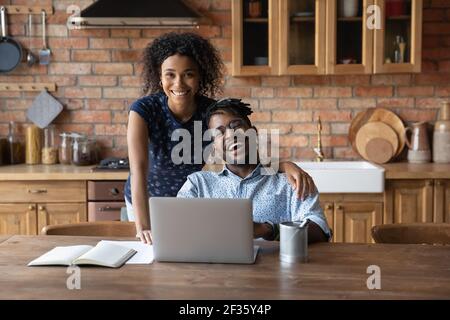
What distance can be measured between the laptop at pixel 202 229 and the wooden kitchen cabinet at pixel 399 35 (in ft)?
7.39

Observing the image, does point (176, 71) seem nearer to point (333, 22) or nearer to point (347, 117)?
point (333, 22)

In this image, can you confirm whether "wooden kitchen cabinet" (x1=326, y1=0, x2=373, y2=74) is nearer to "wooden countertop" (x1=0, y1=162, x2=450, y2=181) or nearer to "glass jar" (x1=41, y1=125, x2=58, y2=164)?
"wooden countertop" (x1=0, y1=162, x2=450, y2=181)

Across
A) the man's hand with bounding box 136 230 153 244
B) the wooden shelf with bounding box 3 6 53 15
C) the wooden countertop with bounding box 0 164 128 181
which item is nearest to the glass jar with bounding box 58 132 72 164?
the wooden countertop with bounding box 0 164 128 181

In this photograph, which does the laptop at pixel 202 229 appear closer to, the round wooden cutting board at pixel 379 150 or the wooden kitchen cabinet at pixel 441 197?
the wooden kitchen cabinet at pixel 441 197

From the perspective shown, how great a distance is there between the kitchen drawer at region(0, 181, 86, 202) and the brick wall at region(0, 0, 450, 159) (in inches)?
23.8

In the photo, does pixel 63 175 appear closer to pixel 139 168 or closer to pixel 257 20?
pixel 139 168

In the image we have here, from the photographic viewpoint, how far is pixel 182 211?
1543 mm

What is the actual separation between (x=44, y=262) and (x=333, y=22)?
246 centimetres

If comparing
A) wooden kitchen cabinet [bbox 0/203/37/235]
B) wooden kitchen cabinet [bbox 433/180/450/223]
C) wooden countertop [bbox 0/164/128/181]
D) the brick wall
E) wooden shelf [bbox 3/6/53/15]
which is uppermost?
wooden shelf [bbox 3/6/53/15]

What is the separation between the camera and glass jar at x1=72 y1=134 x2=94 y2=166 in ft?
12.1

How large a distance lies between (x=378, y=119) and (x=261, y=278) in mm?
2551

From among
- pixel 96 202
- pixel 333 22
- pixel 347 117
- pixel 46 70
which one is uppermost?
pixel 333 22

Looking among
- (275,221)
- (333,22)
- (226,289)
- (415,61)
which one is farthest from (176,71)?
(415,61)

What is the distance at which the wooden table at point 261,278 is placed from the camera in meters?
1.37
